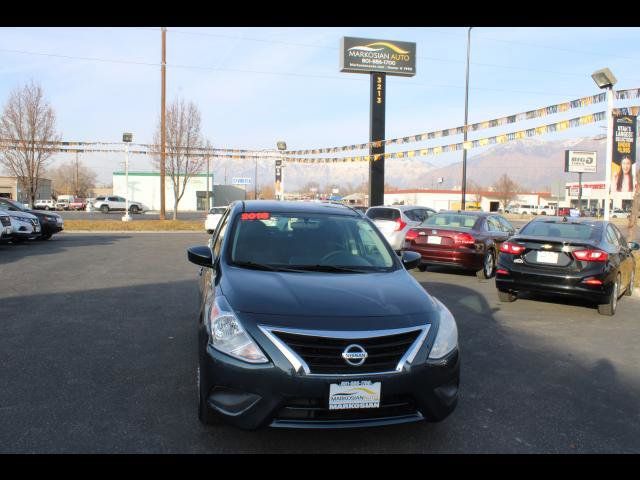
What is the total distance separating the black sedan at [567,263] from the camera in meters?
7.90

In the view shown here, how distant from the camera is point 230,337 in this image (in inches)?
133

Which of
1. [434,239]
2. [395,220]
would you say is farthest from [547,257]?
[395,220]

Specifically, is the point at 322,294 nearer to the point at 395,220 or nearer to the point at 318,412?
the point at 318,412

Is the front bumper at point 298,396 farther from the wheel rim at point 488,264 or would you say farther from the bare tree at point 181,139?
the bare tree at point 181,139

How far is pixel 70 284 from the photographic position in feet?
32.0

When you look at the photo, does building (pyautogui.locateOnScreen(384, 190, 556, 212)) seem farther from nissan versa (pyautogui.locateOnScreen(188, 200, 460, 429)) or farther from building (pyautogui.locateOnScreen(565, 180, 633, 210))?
nissan versa (pyautogui.locateOnScreen(188, 200, 460, 429))

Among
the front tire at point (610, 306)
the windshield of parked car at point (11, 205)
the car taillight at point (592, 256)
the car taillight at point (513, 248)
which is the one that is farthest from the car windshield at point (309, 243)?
the windshield of parked car at point (11, 205)

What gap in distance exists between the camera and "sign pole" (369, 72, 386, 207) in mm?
35750

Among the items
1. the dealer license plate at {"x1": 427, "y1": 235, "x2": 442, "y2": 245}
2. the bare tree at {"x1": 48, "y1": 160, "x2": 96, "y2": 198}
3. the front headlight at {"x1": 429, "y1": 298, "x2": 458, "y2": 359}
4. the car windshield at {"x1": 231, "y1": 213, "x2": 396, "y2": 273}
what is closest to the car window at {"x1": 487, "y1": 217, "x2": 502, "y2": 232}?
the dealer license plate at {"x1": 427, "y1": 235, "x2": 442, "y2": 245}

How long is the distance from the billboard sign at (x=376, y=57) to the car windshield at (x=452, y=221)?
87.4ft

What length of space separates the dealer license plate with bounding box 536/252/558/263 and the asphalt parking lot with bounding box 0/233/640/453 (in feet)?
Answer: 2.62

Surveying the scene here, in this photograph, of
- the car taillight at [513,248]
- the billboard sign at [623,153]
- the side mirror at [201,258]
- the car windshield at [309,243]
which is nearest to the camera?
the car windshield at [309,243]
